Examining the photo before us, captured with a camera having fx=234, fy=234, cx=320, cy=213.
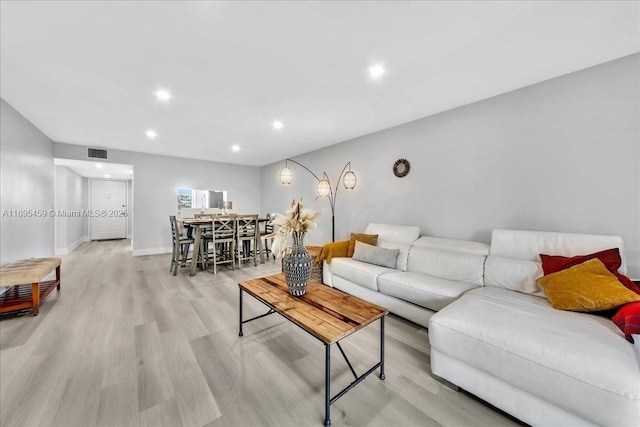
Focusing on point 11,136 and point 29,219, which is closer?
point 11,136

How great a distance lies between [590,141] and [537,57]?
95 cm

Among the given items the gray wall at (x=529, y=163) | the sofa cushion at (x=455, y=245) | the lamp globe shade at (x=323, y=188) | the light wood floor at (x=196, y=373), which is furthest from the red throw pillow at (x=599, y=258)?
the lamp globe shade at (x=323, y=188)

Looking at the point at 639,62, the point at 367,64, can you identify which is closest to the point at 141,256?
the point at 367,64

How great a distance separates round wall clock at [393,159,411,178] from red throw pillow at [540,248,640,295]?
1.99 meters

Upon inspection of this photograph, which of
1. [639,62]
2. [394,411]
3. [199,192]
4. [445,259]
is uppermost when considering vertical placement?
[639,62]

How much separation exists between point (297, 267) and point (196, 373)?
41.4 inches

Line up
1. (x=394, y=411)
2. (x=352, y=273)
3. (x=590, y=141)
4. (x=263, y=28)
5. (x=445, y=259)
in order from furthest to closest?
(x=352, y=273), (x=445, y=259), (x=590, y=141), (x=263, y=28), (x=394, y=411)

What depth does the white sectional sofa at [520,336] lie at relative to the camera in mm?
1105

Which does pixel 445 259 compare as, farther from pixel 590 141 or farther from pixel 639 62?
pixel 639 62

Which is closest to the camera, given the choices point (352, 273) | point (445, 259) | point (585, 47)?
point (585, 47)

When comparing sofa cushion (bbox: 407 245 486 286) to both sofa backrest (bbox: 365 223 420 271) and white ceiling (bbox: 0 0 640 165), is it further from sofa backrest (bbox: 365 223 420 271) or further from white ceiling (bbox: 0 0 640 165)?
white ceiling (bbox: 0 0 640 165)

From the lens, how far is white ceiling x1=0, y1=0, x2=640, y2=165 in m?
1.57

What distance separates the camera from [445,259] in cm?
262

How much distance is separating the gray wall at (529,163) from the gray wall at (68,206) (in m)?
7.55
